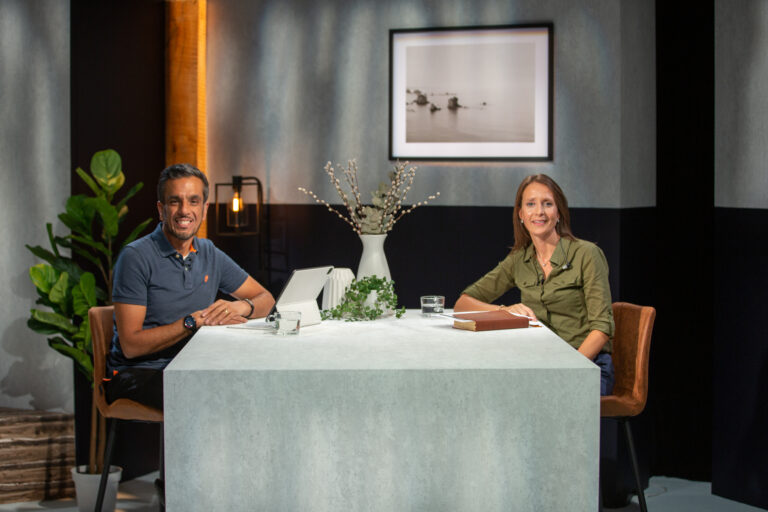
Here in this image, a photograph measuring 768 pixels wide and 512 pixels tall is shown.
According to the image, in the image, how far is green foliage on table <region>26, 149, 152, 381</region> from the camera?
3.84 meters

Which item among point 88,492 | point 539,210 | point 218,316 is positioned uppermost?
point 539,210

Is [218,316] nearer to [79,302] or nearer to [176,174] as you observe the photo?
[176,174]

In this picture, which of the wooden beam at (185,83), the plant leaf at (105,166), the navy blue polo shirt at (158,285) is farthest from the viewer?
the wooden beam at (185,83)

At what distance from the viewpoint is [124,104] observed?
176 inches

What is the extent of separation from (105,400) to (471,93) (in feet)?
7.92

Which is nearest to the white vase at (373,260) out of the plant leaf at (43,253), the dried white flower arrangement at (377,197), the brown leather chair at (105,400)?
the dried white flower arrangement at (377,197)

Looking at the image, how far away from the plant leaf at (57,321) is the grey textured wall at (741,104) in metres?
3.08

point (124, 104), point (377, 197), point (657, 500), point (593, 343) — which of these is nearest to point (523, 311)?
point (593, 343)

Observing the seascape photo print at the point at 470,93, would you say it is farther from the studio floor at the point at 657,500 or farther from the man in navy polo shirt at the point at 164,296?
the studio floor at the point at 657,500

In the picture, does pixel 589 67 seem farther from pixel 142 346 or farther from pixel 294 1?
pixel 142 346

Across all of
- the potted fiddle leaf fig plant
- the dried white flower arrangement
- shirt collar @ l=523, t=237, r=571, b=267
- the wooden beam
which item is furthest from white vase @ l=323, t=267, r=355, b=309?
the wooden beam

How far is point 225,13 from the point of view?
4773 mm

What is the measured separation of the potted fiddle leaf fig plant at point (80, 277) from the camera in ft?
12.6

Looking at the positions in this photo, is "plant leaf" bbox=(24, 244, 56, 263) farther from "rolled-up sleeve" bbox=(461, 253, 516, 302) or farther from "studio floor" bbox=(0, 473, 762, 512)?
"rolled-up sleeve" bbox=(461, 253, 516, 302)
